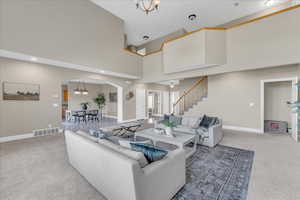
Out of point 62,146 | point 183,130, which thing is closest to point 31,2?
point 62,146

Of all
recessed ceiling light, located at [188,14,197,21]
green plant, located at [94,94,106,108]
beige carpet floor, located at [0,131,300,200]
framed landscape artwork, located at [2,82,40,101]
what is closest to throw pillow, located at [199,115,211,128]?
beige carpet floor, located at [0,131,300,200]

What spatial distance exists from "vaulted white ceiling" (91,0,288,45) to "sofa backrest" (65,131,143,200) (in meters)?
6.03

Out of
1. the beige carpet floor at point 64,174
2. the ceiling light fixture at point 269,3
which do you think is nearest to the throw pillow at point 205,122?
the beige carpet floor at point 64,174

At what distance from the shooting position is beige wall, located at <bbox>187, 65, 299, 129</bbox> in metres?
5.25

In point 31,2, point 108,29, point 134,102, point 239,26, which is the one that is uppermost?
point 108,29

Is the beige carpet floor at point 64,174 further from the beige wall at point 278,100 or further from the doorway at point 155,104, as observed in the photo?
the doorway at point 155,104

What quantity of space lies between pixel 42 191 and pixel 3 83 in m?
4.48

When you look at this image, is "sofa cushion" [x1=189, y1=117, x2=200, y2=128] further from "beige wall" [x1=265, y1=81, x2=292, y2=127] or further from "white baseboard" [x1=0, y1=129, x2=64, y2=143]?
"white baseboard" [x1=0, y1=129, x2=64, y2=143]

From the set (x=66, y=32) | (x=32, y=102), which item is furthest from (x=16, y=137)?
(x=66, y=32)

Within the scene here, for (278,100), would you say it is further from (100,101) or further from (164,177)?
(100,101)

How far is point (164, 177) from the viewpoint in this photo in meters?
1.58

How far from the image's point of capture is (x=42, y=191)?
77.2 inches

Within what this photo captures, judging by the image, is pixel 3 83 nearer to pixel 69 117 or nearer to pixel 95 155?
pixel 69 117

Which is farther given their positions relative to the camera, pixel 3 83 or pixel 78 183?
pixel 3 83
